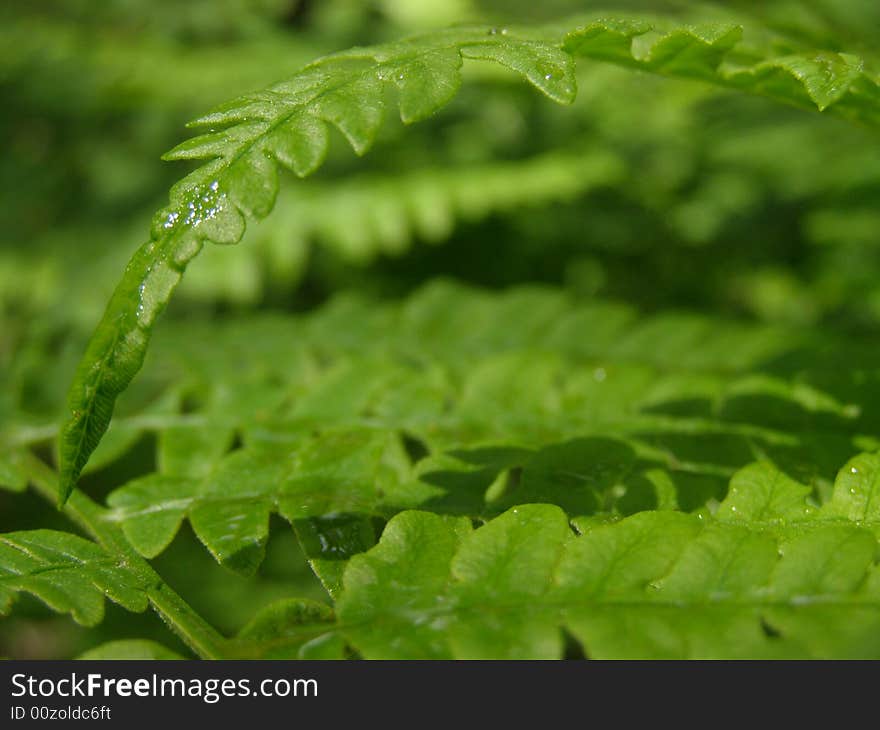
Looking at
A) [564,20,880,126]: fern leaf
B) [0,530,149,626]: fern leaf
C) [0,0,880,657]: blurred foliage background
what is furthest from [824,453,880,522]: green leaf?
[0,0,880,657]: blurred foliage background

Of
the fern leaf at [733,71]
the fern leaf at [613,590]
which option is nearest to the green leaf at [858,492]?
the fern leaf at [613,590]

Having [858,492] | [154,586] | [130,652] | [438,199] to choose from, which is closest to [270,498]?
[154,586]

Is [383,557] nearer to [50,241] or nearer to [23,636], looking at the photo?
[50,241]

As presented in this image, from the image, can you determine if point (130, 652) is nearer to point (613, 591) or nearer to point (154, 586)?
point (154, 586)

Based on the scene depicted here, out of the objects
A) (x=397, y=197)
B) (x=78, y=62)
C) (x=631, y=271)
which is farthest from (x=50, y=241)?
(x=631, y=271)

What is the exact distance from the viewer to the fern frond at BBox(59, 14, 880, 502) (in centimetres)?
102

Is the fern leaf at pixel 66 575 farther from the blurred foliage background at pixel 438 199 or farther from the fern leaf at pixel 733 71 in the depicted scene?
the blurred foliage background at pixel 438 199

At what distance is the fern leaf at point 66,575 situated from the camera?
1113 mm

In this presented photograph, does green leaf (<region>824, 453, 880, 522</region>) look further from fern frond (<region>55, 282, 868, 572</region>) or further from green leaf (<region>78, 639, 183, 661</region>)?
green leaf (<region>78, 639, 183, 661</region>)

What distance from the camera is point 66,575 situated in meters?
1.17

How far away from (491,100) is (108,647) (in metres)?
3.28

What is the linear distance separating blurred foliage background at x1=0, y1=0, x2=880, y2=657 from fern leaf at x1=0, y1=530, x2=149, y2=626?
59.0 inches

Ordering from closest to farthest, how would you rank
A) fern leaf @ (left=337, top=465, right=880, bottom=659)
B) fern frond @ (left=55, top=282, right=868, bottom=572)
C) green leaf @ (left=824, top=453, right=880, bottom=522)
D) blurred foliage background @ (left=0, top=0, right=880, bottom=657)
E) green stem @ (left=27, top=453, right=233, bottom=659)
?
1. fern leaf @ (left=337, top=465, right=880, bottom=659)
2. green stem @ (left=27, top=453, right=233, bottom=659)
3. green leaf @ (left=824, top=453, right=880, bottom=522)
4. fern frond @ (left=55, top=282, right=868, bottom=572)
5. blurred foliage background @ (left=0, top=0, right=880, bottom=657)

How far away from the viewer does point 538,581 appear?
106cm
